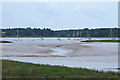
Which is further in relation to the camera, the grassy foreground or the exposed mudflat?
the exposed mudflat

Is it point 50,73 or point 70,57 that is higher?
point 50,73

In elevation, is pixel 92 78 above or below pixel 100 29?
below

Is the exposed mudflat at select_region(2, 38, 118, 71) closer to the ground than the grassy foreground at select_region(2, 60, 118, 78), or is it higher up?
closer to the ground

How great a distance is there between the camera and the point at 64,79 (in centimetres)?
983

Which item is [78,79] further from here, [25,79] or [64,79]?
[25,79]

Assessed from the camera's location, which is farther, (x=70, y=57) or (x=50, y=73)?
(x=70, y=57)

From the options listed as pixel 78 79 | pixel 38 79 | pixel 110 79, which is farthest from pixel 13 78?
pixel 110 79

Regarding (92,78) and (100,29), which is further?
(100,29)

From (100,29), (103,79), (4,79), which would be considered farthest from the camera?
(100,29)

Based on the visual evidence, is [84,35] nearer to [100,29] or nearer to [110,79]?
[100,29]

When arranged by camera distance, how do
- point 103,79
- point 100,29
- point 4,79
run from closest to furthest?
point 4,79
point 103,79
point 100,29

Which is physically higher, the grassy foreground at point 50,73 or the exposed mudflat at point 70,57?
the grassy foreground at point 50,73

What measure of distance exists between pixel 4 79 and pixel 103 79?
4924 millimetres

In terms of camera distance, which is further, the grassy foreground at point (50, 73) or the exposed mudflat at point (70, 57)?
the exposed mudflat at point (70, 57)
